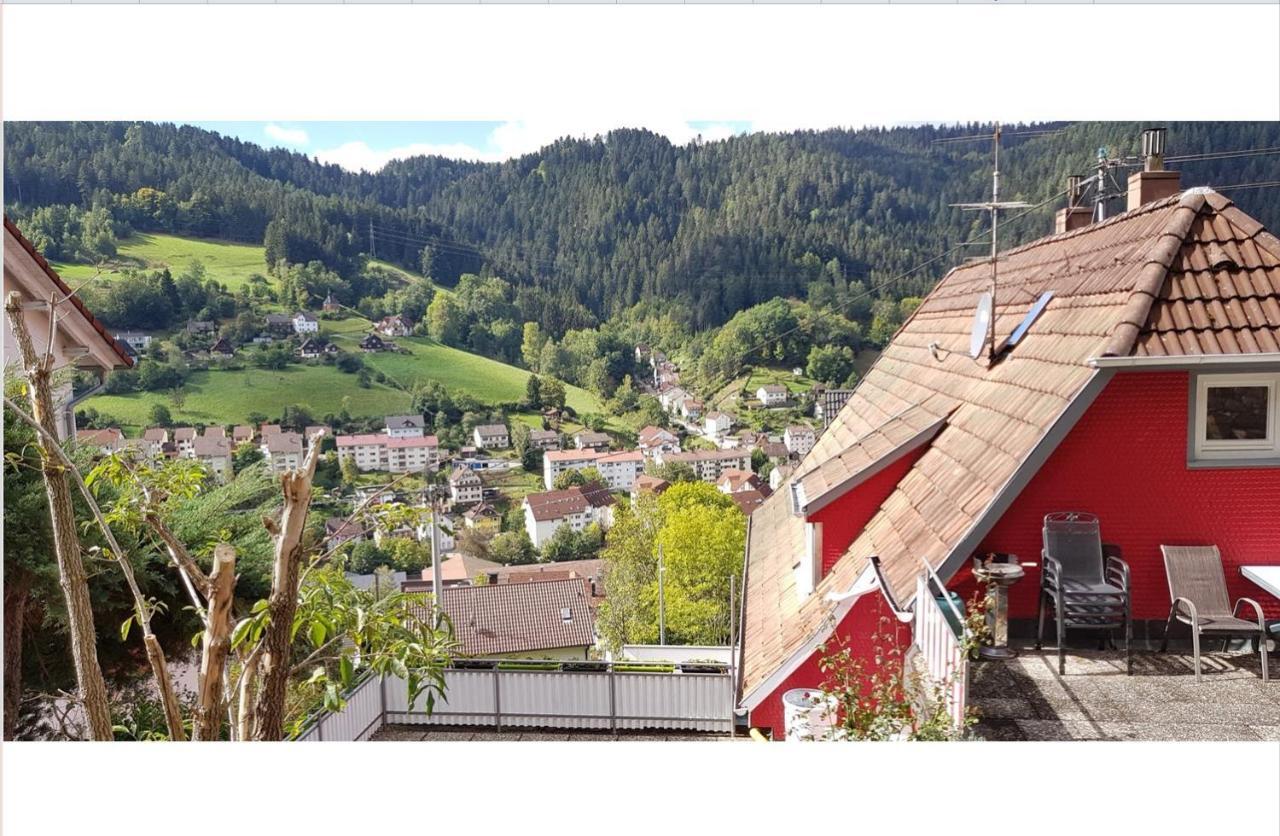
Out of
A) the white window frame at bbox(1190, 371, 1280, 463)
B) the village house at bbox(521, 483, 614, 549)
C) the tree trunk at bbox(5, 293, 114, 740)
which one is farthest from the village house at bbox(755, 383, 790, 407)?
the tree trunk at bbox(5, 293, 114, 740)

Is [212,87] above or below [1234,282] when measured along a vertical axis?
above

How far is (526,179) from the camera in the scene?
39000 millimetres

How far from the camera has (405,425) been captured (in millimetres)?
30359

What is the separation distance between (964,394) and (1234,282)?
1292 millimetres

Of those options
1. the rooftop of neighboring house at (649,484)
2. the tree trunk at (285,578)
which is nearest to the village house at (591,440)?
the rooftop of neighboring house at (649,484)

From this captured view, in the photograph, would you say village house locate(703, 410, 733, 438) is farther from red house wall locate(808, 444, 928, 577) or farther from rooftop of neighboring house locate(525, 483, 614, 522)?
red house wall locate(808, 444, 928, 577)

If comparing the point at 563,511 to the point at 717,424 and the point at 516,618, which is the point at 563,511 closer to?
the point at 717,424

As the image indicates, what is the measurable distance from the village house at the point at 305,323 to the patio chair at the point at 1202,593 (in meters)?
33.3

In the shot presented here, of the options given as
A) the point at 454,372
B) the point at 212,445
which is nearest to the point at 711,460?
the point at 454,372

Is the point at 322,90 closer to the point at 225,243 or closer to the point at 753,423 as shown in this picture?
the point at 753,423

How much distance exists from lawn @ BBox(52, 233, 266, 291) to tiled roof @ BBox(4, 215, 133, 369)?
26567 mm

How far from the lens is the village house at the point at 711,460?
3011 centimetres

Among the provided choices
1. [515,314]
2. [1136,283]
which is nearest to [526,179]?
[515,314]

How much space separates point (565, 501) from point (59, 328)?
22.4 metres
